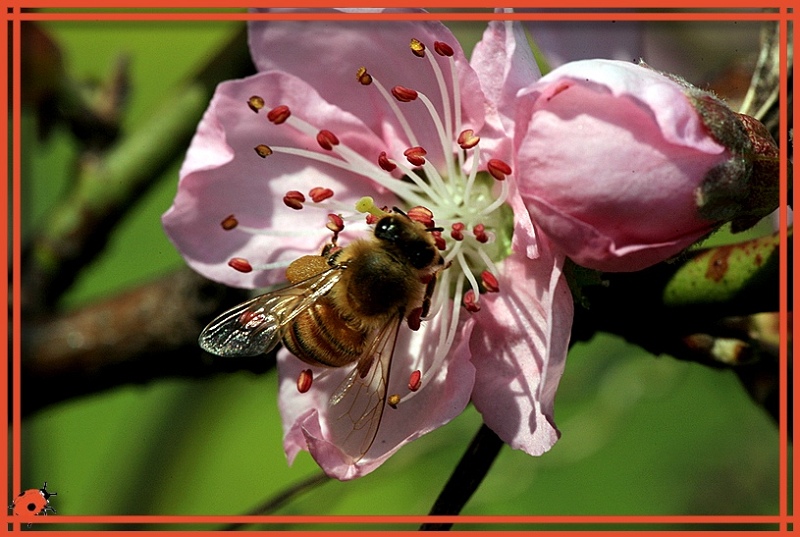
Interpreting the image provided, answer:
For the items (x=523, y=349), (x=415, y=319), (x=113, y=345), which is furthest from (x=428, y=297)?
(x=113, y=345)

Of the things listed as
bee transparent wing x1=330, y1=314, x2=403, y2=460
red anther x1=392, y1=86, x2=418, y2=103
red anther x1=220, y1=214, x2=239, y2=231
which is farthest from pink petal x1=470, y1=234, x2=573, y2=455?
red anther x1=220, y1=214, x2=239, y2=231

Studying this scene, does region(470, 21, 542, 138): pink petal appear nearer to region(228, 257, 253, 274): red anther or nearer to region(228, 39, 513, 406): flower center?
region(228, 39, 513, 406): flower center

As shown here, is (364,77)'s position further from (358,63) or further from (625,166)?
(625,166)

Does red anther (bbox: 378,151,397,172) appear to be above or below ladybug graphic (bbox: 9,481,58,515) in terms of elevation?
above

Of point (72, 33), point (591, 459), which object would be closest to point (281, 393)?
point (591, 459)

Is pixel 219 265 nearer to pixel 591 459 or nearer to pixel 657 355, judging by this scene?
pixel 657 355
